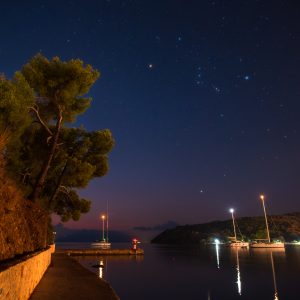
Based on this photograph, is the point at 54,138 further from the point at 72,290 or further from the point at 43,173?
the point at 72,290

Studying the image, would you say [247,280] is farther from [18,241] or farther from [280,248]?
[280,248]

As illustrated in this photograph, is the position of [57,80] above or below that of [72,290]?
above

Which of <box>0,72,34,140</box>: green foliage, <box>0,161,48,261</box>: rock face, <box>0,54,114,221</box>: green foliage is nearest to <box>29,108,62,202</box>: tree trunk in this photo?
<box>0,54,114,221</box>: green foliage

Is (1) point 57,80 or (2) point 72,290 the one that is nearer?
(2) point 72,290

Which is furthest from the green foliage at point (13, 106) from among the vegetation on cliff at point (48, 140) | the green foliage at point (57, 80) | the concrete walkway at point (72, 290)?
the concrete walkway at point (72, 290)

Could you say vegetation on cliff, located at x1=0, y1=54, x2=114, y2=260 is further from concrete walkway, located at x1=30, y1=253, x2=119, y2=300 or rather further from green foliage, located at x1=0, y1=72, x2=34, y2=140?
concrete walkway, located at x1=30, y1=253, x2=119, y2=300

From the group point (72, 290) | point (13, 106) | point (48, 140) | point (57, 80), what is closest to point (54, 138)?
point (48, 140)

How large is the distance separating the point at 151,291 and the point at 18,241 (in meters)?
12.8

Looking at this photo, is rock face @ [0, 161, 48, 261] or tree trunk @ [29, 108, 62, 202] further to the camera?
tree trunk @ [29, 108, 62, 202]

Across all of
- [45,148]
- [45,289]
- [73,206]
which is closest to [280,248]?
[73,206]

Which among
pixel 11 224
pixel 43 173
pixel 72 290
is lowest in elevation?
pixel 72 290

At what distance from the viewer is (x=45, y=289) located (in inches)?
494

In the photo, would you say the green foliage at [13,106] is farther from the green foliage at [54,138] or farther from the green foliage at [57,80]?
the green foliage at [57,80]

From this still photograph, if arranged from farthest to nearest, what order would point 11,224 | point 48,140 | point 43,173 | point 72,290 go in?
point 48,140 → point 43,173 → point 72,290 → point 11,224
